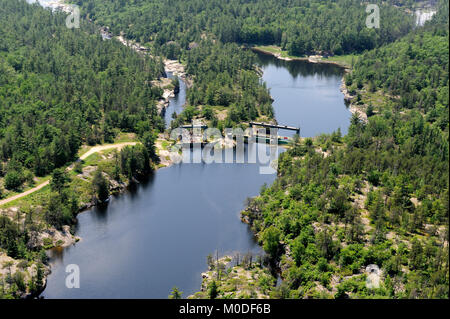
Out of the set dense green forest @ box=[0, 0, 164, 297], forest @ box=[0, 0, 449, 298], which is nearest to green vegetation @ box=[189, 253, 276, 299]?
forest @ box=[0, 0, 449, 298]

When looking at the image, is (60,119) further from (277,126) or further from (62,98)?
(277,126)

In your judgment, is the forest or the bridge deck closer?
the forest

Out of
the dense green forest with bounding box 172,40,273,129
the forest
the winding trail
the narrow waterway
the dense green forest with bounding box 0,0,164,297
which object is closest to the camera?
the forest

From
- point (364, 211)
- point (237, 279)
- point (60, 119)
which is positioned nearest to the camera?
point (237, 279)

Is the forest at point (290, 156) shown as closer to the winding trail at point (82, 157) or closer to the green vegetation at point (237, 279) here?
the green vegetation at point (237, 279)

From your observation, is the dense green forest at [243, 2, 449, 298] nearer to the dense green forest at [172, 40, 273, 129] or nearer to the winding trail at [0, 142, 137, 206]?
the dense green forest at [172, 40, 273, 129]

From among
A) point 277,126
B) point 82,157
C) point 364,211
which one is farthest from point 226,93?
point 364,211

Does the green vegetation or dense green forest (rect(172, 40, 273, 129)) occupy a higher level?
dense green forest (rect(172, 40, 273, 129))

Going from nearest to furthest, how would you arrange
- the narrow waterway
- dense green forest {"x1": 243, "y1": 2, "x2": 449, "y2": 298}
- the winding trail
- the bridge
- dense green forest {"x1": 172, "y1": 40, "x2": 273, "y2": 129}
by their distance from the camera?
dense green forest {"x1": 243, "y1": 2, "x2": 449, "y2": 298}, the winding trail, the bridge, dense green forest {"x1": 172, "y1": 40, "x2": 273, "y2": 129}, the narrow waterway

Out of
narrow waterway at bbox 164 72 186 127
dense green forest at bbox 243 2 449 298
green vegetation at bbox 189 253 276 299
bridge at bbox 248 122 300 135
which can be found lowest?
green vegetation at bbox 189 253 276 299

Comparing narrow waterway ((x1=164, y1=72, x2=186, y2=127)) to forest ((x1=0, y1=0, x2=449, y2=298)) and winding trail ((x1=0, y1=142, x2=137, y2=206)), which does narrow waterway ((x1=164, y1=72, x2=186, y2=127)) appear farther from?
winding trail ((x1=0, y1=142, x2=137, y2=206))
